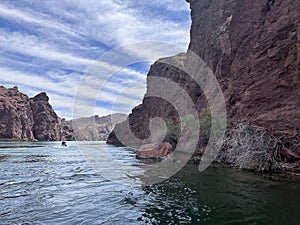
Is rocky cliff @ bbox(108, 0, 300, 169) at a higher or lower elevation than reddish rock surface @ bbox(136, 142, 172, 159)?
higher

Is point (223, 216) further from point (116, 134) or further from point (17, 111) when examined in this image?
point (17, 111)

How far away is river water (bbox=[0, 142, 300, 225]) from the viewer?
11.1 m

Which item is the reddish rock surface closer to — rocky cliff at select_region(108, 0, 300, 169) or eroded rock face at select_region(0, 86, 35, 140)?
rocky cliff at select_region(108, 0, 300, 169)

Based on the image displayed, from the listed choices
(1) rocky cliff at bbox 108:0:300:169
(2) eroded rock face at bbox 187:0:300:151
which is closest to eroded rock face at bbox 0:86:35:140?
(1) rocky cliff at bbox 108:0:300:169

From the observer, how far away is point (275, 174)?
69.4 ft

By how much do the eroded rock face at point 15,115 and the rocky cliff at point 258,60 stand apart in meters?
137

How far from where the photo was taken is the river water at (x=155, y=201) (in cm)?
1107

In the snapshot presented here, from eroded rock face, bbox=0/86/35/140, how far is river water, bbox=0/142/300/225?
161 metres

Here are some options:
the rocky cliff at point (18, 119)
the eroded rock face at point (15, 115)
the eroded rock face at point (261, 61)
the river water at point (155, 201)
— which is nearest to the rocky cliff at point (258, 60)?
the eroded rock face at point (261, 61)

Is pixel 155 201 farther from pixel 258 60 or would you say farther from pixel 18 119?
pixel 18 119

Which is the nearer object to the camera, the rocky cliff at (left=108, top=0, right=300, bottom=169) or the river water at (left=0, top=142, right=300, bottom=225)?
the river water at (left=0, top=142, right=300, bottom=225)

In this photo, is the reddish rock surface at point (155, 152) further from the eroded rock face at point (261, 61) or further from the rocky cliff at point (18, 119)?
the rocky cliff at point (18, 119)

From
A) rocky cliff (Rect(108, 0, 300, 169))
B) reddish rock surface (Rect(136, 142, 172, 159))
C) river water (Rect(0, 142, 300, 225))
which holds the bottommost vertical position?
river water (Rect(0, 142, 300, 225))

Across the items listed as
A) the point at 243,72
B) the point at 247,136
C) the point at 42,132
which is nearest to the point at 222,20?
the point at 243,72
